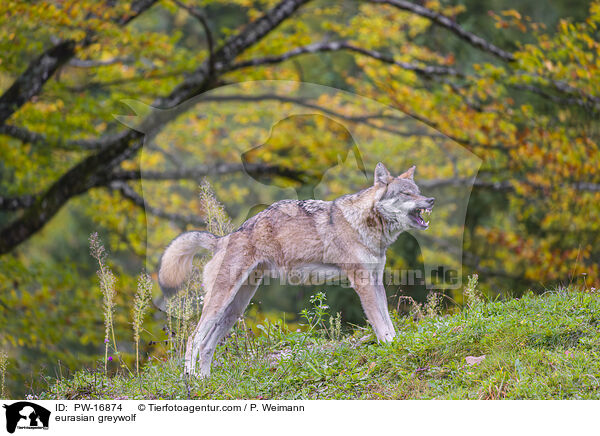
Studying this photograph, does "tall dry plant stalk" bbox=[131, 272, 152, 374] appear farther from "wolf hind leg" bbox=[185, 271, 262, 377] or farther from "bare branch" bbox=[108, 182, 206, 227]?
"bare branch" bbox=[108, 182, 206, 227]

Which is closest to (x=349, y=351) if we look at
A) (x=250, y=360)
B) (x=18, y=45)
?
(x=250, y=360)

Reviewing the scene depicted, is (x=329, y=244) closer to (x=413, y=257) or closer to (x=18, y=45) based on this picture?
(x=413, y=257)

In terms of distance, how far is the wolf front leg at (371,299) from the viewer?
493cm

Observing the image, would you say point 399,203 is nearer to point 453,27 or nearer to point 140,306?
point 140,306

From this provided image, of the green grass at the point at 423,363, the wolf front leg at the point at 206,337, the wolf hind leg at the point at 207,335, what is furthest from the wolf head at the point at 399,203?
the wolf front leg at the point at 206,337

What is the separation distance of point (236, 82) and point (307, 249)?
121 inches

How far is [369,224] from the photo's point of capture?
5020mm

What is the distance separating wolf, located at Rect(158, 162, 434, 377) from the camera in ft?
16.1

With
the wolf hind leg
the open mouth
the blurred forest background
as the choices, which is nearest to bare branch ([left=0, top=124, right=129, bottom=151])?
the blurred forest background

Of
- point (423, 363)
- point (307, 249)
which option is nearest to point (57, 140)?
point (307, 249)
